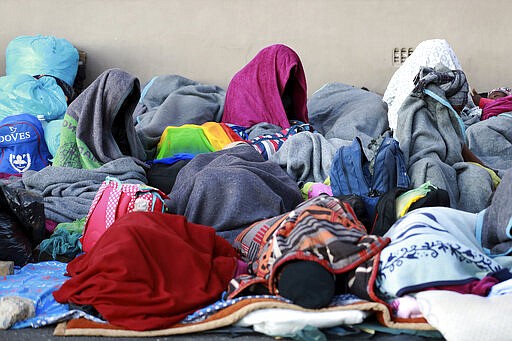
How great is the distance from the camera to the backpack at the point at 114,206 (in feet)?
11.3

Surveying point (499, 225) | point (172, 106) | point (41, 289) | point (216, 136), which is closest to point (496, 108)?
point (216, 136)

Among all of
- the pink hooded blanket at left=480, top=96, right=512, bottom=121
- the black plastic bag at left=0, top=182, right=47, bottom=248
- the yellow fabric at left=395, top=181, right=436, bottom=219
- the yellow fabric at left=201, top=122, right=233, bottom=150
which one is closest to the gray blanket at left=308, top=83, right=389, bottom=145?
the yellow fabric at left=201, top=122, right=233, bottom=150

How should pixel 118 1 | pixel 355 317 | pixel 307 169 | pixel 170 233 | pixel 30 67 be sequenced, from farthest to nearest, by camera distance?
pixel 118 1, pixel 30 67, pixel 307 169, pixel 170 233, pixel 355 317

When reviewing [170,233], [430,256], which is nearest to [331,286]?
[430,256]

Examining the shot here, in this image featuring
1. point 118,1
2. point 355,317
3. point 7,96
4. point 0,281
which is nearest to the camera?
point 355,317

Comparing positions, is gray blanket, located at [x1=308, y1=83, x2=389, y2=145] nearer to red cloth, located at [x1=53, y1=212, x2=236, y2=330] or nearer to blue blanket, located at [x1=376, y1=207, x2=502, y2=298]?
blue blanket, located at [x1=376, y1=207, x2=502, y2=298]

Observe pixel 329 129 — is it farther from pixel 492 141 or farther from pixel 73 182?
pixel 73 182

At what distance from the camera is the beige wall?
679 centimetres

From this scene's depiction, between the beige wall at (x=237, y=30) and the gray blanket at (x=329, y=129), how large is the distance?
1212 mm

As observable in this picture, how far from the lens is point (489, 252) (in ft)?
10.0

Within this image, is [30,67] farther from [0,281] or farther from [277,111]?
[0,281]

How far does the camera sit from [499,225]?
9.88ft

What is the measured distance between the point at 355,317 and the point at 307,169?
5.29 feet

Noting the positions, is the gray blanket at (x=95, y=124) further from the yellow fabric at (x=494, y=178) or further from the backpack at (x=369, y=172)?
the yellow fabric at (x=494, y=178)
